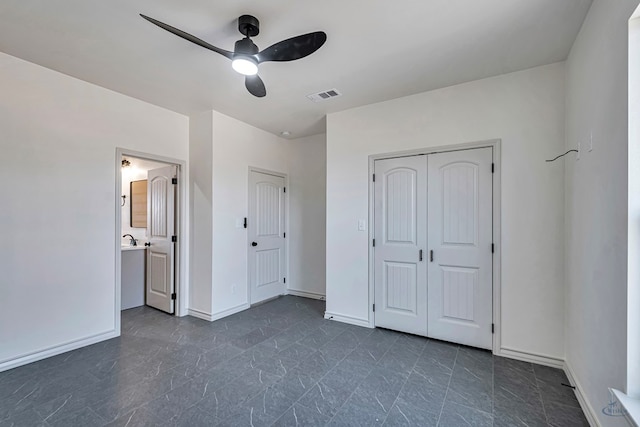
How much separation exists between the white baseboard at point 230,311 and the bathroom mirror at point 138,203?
225cm

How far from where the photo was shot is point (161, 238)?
414cm

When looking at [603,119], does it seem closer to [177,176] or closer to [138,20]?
[138,20]

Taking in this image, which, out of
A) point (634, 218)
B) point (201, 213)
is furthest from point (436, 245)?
point (201, 213)

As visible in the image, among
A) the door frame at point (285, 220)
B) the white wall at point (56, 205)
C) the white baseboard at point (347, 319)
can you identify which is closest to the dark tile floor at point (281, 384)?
the white baseboard at point (347, 319)

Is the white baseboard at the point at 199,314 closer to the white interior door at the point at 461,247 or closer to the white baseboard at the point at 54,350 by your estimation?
the white baseboard at the point at 54,350

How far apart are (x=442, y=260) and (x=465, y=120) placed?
1.45 m

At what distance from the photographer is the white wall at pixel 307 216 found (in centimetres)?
480

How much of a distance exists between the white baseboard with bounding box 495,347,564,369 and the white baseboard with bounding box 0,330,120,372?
400cm

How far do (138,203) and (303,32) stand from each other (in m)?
4.30

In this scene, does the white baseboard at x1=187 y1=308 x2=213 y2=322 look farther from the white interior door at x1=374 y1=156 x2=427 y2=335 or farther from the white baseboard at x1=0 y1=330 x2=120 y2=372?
the white interior door at x1=374 y1=156 x2=427 y2=335

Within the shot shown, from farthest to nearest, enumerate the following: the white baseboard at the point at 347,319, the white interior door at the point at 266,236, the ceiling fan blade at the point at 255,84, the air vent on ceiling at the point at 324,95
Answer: the white interior door at the point at 266,236 < the white baseboard at the point at 347,319 < the air vent on ceiling at the point at 324,95 < the ceiling fan blade at the point at 255,84

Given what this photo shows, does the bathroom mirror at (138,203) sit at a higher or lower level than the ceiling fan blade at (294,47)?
lower

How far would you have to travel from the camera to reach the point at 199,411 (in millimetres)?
2002

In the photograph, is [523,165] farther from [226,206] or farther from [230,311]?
[230,311]
